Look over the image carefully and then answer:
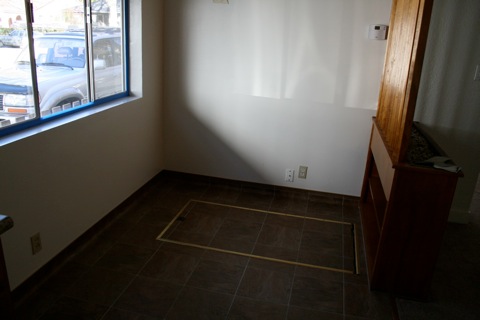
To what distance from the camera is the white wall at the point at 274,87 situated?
137 inches

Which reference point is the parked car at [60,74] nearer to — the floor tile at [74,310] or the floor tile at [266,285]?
the floor tile at [74,310]

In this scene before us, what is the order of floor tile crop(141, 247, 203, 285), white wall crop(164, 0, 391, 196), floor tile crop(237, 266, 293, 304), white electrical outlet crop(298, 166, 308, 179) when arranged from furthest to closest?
1. white electrical outlet crop(298, 166, 308, 179)
2. white wall crop(164, 0, 391, 196)
3. floor tile crop(141, 247, 203, 285)
4. floor tile crop(237, 266, 293, 304)

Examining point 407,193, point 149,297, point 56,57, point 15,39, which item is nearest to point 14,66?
point 15,39

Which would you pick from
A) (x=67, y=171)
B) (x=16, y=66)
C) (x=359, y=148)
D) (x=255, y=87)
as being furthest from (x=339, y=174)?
(x=16, y=66)

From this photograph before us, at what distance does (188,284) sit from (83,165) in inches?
42.3

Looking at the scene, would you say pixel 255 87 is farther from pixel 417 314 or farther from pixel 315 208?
pixel 417 314

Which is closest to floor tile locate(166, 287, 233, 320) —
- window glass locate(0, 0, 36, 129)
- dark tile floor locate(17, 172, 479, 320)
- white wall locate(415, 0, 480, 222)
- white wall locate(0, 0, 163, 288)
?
dark tile floor locate(17, 172, 479, 320)

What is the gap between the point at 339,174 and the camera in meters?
3.83

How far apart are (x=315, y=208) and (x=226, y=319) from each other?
1692 millimetres

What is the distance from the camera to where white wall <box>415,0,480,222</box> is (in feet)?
10.5

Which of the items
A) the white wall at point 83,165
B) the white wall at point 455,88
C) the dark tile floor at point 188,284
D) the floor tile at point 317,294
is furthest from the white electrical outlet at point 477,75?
the white wall at point 83,165

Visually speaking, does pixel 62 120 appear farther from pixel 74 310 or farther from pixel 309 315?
pixel 309 315

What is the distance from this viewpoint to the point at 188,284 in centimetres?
260

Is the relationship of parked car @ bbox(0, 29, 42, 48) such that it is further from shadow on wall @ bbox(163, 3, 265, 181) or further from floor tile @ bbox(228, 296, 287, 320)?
floor tile @ bbox(228, 296, 287, 320)
